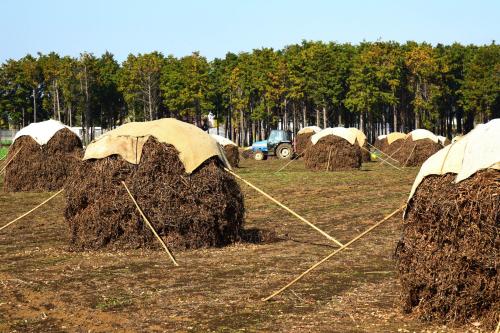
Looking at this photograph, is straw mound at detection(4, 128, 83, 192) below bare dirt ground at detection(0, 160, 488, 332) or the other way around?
the other way around

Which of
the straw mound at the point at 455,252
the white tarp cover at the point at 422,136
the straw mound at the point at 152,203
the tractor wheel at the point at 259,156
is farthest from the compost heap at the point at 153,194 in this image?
the tractor wheel at the point at 259,156

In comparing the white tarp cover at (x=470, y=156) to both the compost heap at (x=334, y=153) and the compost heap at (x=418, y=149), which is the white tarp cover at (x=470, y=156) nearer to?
the compost heap at (x=334, y=153)

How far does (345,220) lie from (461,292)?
41.3 ft

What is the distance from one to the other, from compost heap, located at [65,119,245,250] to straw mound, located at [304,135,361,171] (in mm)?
27336

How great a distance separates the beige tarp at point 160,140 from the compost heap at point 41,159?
1455 cm

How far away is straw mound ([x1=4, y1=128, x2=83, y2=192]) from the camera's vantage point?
32719 millimetres

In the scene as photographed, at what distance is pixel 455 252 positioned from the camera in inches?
404

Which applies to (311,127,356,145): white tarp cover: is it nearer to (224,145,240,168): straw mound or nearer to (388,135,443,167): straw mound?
(224,145,240,168): straw mound

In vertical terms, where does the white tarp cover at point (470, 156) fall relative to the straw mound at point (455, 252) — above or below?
above

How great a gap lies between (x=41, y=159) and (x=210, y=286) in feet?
69.6

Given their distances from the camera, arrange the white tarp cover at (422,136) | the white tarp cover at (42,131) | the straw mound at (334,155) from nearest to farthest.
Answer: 1. the white tarp cover at (42,131)
2. the straw mound at (334,155)
3. the white tarp cover at (422,136)

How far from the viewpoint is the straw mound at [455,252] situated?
10000 mm

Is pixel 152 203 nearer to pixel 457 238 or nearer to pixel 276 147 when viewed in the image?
pixel 457 238

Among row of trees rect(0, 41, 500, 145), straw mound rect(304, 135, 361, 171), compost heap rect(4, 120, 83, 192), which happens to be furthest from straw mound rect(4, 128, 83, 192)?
row of trees rect(0, 41, 500, 145)
